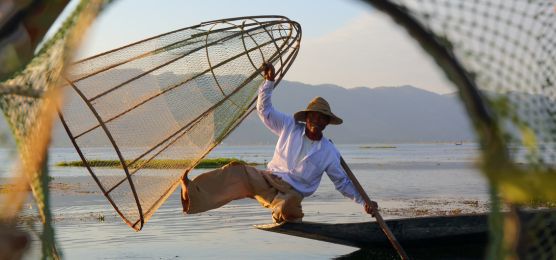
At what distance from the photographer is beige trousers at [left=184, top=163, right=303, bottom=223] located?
662 cm

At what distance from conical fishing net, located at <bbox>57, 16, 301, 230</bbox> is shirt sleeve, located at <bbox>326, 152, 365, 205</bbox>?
1158 millimetres

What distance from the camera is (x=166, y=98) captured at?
721cm

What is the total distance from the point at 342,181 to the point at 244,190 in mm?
932

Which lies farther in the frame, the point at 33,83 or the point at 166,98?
the point at 166,98

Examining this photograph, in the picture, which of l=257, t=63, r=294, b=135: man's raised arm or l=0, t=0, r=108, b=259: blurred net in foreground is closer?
l=0, t=0, r=108, b=259: blurred net in foreground

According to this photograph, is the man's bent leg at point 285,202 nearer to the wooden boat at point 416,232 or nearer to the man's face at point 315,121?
the wooden boat at point 416,232

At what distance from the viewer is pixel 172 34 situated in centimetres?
688

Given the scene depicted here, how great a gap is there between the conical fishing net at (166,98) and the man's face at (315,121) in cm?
69

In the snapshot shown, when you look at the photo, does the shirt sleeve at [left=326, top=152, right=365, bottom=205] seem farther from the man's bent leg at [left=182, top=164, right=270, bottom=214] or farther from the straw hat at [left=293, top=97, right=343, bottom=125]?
the man's bent leg at [left=182, top=164, right=270, bottom=214]

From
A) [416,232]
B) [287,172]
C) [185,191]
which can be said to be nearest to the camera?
[185,191]

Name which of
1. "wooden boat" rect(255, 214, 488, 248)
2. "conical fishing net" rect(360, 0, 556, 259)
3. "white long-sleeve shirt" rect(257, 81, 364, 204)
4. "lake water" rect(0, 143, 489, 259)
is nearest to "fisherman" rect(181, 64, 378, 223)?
"white long-sleeve shirt" rect(257, 81, 364, 204)

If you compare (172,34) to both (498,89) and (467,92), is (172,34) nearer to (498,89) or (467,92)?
(498,89)

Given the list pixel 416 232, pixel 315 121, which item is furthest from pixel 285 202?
pixel 416 232

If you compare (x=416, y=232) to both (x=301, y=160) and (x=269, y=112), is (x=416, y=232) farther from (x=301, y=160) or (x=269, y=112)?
(x=269, y=112)
